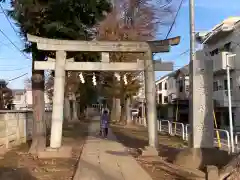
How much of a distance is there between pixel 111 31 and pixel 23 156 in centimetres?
1899

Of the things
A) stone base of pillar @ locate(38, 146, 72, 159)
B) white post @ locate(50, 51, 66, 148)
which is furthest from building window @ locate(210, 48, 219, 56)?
stone base of pillar @ locate(38, 146, 72, 159)

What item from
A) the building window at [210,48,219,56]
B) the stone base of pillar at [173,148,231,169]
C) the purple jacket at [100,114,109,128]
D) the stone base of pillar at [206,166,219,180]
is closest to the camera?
the stone base of pillar at [206,166,219,180]

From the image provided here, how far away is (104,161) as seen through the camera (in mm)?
12375

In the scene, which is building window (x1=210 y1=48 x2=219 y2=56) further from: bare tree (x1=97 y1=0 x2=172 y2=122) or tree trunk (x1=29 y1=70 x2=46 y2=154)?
tree trunk (x1=29 y1=70 x2=46 y2=154)

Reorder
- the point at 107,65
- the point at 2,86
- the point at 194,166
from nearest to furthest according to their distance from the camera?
the point at 194,166
the point at 107,65
the point at 2,86

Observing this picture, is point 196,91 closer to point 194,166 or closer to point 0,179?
point 194,166

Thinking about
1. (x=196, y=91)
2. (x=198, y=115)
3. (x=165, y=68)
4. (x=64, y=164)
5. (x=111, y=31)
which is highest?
(x=111, y=31)

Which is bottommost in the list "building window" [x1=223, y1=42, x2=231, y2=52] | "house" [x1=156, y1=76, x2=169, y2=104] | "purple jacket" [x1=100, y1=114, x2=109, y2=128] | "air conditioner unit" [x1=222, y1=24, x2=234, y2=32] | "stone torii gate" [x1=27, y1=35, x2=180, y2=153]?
"purple jacket" [x1=100, y1=114, x2=109, y2=128]

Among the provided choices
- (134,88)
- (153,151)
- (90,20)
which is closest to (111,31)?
(134,88)

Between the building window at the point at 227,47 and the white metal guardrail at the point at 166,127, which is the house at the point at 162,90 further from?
the white metal guardrail at the point at 166,127

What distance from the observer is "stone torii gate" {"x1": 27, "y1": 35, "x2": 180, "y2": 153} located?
14.8 metres

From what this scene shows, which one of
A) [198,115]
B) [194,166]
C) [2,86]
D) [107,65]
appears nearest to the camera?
[194,166]

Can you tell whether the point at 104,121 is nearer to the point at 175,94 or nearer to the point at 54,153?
the point at 54,153

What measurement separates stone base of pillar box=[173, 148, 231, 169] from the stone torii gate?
314cm
